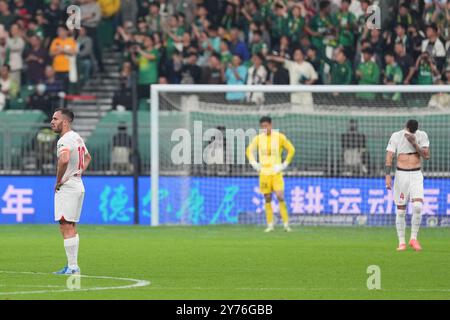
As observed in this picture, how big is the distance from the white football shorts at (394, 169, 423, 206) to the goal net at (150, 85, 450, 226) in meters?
6.19

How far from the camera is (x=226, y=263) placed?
62.3 feet

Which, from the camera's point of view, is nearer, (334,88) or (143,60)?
(334,88)

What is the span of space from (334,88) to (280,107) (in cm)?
180

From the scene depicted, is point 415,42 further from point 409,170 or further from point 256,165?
point 409,170

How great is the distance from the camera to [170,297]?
45.7 ft

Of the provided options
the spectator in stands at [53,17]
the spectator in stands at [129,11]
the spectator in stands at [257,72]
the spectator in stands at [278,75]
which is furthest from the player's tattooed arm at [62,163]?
the spectator in stands at [129,11]

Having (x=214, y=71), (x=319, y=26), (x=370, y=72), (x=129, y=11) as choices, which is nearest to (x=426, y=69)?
(x=370, y=72)

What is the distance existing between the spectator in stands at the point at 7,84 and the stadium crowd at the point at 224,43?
2cm

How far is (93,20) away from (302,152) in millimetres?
6994

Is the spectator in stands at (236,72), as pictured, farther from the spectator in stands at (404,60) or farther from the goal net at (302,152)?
the spectator in stands at (404,60)

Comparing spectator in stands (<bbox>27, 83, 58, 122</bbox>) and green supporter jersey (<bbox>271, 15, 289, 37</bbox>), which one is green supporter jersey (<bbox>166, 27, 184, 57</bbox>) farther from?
spectator in stands (<bbox>27, 83, 58, 122</bbox>)

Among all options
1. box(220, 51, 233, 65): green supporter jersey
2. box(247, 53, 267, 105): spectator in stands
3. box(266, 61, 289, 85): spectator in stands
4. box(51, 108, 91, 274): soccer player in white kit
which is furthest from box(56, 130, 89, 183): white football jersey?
box(220, 51, 233, 65): green supporter jersey
